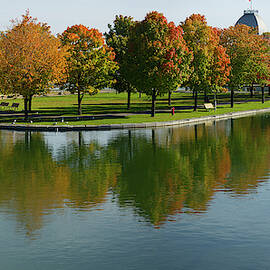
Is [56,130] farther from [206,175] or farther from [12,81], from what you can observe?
[206,175]

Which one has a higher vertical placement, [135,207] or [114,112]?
[114,112]

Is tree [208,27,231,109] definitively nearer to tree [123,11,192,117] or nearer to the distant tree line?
the distant tree line

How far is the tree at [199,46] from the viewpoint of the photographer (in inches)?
2371

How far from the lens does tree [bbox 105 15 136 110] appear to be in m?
67.8

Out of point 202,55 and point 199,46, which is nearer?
point 202,55

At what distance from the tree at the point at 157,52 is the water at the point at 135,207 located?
23.9 metres

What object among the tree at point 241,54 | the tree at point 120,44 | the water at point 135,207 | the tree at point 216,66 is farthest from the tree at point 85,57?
the water at point 135,207

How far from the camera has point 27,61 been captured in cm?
4731

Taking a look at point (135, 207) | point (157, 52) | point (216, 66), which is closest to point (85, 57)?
point (157, 52)

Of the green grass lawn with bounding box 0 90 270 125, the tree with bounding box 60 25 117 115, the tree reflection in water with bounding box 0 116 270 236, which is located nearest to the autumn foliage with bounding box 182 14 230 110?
the green grass lawn with bounding box 0 90 270 125

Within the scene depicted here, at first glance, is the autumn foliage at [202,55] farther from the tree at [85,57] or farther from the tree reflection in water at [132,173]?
the tree reflection in water at [132,173]

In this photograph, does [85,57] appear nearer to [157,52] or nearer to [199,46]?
[157,52]

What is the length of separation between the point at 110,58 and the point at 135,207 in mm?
44325

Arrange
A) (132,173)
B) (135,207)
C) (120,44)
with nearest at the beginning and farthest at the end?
(135,207) < (132,173) < (120,44)
